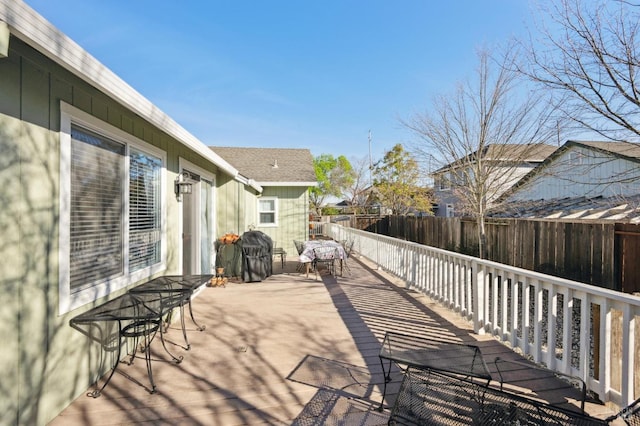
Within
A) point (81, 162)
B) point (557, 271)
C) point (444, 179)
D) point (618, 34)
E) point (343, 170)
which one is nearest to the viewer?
point (81, 162)

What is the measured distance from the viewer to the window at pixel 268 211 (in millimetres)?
10961

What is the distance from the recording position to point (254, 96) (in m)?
13.5

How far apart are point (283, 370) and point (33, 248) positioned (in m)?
2.08

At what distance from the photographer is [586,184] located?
17.7 feet

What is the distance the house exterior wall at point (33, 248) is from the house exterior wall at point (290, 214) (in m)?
8.35

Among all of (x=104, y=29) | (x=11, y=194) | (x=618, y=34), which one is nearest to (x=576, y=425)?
(x=11, y=194)

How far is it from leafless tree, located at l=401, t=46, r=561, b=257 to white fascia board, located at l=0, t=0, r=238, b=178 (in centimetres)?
668

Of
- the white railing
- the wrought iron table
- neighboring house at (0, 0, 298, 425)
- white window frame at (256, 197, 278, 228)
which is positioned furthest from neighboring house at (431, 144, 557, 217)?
the wrought iron table

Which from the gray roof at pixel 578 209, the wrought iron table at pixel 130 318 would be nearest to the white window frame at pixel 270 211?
the gray roof at pixel 578 209

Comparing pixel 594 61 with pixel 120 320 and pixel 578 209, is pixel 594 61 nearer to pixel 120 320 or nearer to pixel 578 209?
pixel 120 320

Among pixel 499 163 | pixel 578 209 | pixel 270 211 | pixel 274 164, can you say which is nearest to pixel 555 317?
pixel 499 163

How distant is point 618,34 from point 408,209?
14.5 meters

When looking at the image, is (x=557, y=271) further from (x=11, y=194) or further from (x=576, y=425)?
(x=11, y=194)

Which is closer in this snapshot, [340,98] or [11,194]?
[11,194]
